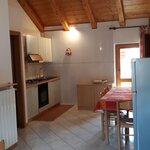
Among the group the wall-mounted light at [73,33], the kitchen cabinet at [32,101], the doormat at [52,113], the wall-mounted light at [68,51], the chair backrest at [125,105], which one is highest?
the wall-mounted light at [73,33]

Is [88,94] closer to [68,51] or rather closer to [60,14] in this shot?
[68,51]

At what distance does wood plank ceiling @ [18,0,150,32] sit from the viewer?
5992 mm

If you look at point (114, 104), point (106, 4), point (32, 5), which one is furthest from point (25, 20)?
point (114, 104)

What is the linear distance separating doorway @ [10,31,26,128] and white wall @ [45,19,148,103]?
90.8 inches

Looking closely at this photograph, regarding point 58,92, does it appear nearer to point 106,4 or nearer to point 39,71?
point 39,71

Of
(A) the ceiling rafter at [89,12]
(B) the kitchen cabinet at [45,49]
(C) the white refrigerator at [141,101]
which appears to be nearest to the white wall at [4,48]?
(C) the white refrigerator at [141,101]

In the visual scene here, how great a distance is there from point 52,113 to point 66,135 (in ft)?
6.20

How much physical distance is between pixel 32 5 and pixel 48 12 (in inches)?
20.0

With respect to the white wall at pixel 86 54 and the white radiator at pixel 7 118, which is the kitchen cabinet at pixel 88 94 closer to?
the white wall at pixel 86 54

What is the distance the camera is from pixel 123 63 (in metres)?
6.95

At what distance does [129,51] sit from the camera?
6.85 m

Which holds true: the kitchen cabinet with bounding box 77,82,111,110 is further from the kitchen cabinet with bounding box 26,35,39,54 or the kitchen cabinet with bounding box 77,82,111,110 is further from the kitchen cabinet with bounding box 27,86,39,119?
the kitchen cabinet with bounding box 26,35,39,54

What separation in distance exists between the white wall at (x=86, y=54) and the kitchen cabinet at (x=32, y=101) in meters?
1.72

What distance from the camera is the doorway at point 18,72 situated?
5141 mm
